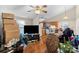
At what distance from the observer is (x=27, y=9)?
192cm

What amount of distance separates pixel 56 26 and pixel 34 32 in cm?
35

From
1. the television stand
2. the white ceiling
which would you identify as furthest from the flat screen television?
the white ceiling

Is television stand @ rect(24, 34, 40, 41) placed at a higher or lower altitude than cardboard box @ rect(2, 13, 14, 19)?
lower

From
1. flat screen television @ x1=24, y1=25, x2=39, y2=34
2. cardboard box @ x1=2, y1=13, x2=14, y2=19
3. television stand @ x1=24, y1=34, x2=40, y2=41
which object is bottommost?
television stand @ x1=24, y1=34, x2=40, y2=41

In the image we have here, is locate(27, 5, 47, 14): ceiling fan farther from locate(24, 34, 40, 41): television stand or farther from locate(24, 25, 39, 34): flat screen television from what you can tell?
locate(24, 34, 40, 41): television stand

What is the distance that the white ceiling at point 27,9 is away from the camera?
1.91 m

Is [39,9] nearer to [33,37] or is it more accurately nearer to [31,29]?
[31,29]

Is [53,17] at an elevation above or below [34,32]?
above

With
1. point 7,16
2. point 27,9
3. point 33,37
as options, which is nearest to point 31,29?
point 33,37

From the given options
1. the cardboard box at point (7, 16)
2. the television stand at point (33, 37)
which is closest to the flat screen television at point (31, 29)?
the television stand at point (33, 37)

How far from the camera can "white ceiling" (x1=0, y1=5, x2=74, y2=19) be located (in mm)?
1913
